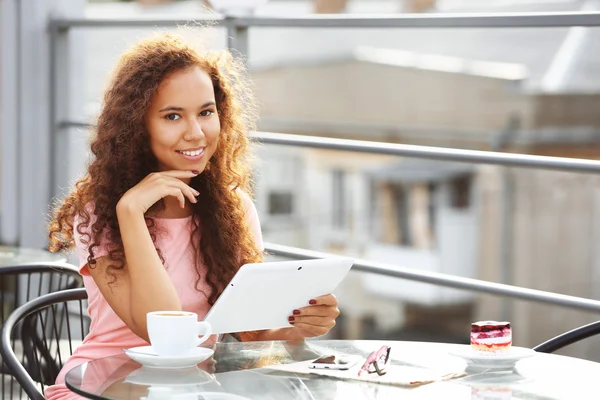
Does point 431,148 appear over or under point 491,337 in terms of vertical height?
over

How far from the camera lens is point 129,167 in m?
1.96

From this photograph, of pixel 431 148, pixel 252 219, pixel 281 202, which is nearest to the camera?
pixel 252 219

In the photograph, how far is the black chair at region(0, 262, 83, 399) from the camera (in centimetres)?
236

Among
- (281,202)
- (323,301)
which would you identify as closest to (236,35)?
(323,301)

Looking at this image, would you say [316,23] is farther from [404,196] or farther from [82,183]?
[404,196]

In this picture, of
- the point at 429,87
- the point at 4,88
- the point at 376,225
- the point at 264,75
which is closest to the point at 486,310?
the point at 376,225

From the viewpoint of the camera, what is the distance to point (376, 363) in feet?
5.03

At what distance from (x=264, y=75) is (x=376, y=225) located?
5287mm

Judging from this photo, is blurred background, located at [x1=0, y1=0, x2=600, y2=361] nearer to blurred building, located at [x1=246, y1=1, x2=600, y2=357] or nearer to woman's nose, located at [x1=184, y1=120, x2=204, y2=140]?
blurred building, located at [x1=246, y1=1, x2=600, y2=357]

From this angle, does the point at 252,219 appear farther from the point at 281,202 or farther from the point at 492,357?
the point at 281,202

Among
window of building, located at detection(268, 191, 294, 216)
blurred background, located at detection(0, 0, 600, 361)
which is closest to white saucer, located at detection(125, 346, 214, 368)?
blurred background, located at detection(0, 0, 600, 361)

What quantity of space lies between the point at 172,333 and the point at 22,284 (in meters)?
2.35

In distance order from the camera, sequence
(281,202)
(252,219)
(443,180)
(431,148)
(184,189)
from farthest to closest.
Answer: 1. (443,180)
2. (281,202)
3. (431,148)
4. (252,219)
5. (184,189)

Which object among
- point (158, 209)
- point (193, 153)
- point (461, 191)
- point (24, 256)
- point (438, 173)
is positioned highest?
point (193, 153)
